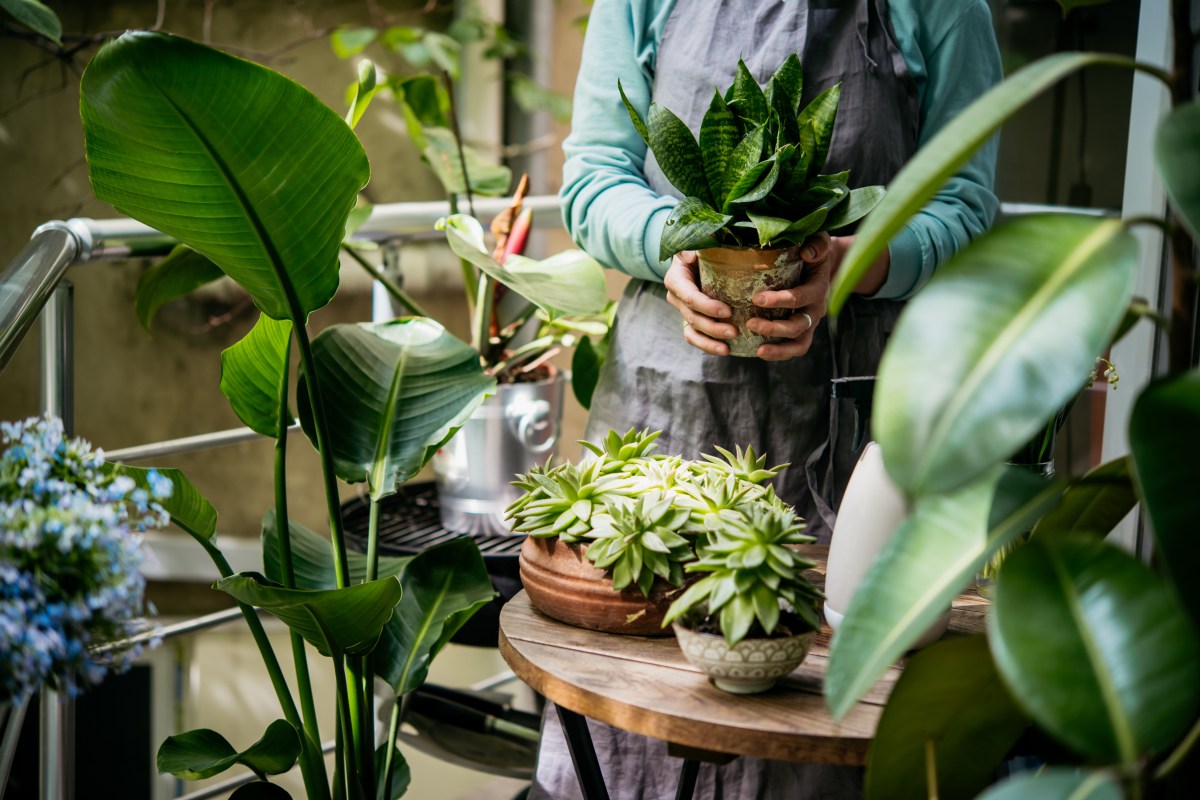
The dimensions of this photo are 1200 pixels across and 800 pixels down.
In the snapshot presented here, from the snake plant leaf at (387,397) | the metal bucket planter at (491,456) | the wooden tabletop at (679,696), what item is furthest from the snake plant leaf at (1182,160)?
the metal bucket planter at (491,456)

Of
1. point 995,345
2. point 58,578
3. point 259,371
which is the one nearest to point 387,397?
point 259,371

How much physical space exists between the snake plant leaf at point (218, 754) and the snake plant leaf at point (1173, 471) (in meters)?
0.87

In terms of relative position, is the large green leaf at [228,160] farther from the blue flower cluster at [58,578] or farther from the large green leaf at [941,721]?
the large green leaf at [941,721]

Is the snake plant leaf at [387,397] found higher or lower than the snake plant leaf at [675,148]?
lower

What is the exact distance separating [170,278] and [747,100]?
0.98m

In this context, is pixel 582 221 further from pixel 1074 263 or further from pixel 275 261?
pixel 1074 263

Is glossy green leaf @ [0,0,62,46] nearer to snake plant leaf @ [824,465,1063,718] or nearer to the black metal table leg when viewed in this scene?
the black metal table leg

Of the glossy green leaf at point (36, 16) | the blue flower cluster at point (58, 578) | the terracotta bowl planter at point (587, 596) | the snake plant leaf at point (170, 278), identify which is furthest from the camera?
the snake plant leaf at point (170, 278)

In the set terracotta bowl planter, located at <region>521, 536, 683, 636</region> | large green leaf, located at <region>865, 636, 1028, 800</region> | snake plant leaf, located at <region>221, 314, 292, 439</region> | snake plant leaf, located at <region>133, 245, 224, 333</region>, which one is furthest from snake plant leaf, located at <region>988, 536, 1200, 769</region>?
snake plant leaf, located at <region>133, 245, 224, 333</region>

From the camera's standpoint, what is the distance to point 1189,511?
539 mm

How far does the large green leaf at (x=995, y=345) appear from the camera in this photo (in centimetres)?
50

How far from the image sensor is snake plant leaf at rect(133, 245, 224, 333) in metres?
1.58

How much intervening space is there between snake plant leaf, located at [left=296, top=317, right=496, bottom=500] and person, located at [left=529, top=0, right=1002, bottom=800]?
0.76 feet

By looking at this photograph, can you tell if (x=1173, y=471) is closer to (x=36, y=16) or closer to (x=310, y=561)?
(x=310, y=561)
